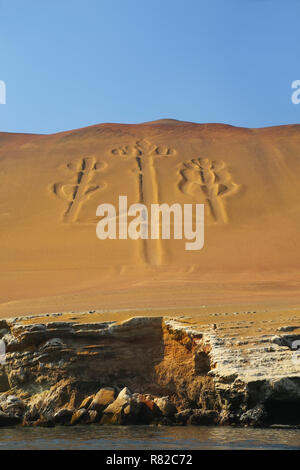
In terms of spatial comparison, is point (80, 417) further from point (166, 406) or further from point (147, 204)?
point (147, 204)

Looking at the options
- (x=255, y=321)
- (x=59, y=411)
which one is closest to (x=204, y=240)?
(x=255, y=321)

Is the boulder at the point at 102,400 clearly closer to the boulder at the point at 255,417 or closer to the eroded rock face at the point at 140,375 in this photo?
the eroded rock face at the point at 140,375

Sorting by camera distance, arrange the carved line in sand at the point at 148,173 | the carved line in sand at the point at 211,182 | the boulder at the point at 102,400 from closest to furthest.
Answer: the boulder at the point at 102,400 → the carved line in sand at the point at 148,173 → the carved line in sand at the point at 211,182

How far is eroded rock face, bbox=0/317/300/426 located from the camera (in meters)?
11.3

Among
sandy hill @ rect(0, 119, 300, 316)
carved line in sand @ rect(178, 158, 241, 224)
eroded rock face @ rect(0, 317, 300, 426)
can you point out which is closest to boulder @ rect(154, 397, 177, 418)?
eroded rock face @ rect(0, 317, 300, 426)

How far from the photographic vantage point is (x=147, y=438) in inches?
410

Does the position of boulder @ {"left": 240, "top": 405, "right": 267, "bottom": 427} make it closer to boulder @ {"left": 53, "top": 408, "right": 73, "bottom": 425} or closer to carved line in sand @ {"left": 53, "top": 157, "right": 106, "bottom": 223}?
boulder @ {"left": 53, "top": 408, "right": 73, "bottom": 425}

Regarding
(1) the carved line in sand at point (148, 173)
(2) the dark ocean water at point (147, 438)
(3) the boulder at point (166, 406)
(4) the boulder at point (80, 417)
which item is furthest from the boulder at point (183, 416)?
(1) the carved line in sand at point (148, 173)

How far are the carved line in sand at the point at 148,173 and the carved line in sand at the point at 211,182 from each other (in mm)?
1963

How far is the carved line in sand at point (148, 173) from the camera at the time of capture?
1175 inches

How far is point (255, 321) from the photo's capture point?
13.8 m

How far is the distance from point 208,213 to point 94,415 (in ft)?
75.4

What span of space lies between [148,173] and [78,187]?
16.0 feet

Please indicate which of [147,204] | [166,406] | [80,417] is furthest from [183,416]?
[147,204]
